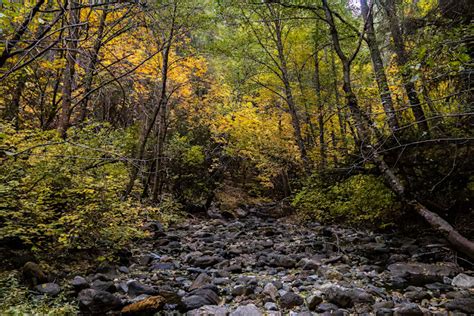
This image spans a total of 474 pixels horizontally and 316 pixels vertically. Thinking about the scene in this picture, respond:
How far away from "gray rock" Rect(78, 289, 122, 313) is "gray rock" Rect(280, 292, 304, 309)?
2253mm

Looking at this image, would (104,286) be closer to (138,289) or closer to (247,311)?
(138,289)

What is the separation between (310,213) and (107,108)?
10161 millimetres

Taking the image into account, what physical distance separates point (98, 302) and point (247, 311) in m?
1.99

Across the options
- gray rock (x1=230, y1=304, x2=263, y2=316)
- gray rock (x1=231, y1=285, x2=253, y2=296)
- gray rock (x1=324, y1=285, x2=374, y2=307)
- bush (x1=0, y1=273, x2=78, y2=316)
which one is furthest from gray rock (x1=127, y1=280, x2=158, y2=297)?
gray rock (x1=324, y1=285, x2=374, y2=307)

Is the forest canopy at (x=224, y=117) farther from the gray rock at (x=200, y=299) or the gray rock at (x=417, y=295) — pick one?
the gray rock at (x=200, y=299)

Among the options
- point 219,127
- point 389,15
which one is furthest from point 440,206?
point 219,127

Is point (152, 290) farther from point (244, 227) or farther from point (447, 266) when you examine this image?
point (244, 227)

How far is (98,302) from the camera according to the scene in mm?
4145

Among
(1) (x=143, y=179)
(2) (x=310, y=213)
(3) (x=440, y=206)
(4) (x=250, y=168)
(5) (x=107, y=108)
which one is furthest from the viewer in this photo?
(4) (x=250, y=168)

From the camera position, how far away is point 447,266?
192 inches

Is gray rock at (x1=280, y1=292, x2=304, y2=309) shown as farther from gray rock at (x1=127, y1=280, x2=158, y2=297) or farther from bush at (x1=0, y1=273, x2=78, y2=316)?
bush at (x1=0, y1=273, x2=78, y2=316)

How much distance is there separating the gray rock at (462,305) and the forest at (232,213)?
1.1 inches

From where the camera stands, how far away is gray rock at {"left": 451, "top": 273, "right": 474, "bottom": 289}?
420 centimetres

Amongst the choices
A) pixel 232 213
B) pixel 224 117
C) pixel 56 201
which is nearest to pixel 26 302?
pixel 56 201
